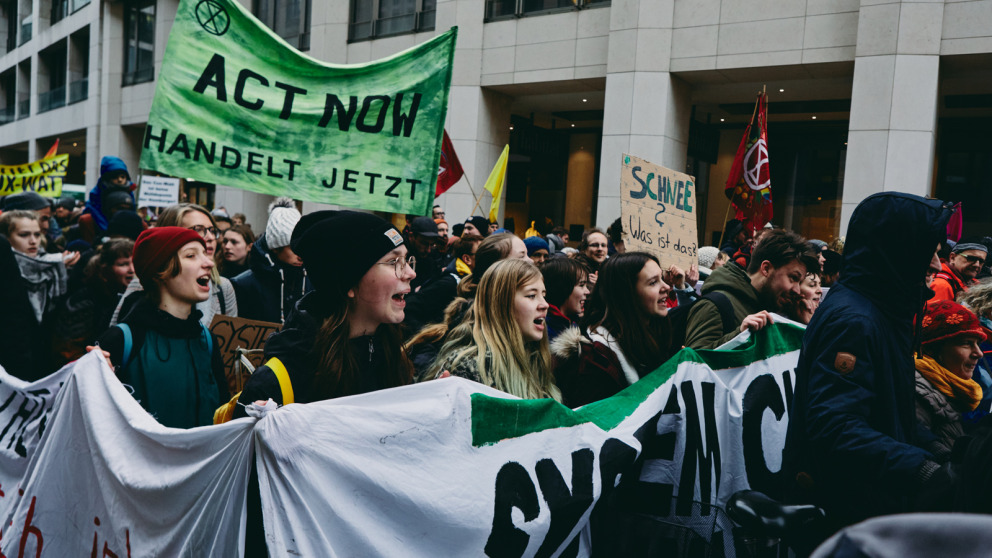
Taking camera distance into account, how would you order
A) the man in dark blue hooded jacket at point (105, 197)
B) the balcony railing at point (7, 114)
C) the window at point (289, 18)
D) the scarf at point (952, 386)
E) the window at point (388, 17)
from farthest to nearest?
the balcony railing at point (7, 114), the window at point (289, 18), the window at point (388, 17), the man in dark blue hooded jacket at point (105, 197), the scarf at point (952, 386)

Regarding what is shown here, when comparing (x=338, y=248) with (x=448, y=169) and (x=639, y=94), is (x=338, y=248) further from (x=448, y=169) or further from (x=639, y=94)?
(x=639, y=94)

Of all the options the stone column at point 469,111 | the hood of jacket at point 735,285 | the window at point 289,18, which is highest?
the window at point 289,18

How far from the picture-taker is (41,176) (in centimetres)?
1381

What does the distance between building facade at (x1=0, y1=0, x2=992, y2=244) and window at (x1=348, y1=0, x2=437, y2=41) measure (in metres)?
0.05

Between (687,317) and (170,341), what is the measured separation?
286cm

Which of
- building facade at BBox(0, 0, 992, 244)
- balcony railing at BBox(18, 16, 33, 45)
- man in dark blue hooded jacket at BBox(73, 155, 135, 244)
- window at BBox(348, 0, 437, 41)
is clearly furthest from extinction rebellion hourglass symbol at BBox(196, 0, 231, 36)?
balcony railing at BBox(18, 16, 33, 45)

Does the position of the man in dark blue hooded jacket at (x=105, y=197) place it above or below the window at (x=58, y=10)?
below

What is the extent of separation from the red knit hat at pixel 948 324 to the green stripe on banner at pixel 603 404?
0.73 m

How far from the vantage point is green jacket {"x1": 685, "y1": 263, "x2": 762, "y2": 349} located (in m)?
4.02

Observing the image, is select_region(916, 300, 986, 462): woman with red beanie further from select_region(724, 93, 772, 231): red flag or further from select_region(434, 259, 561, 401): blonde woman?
select_region(724, 93, 772, 231): red flag

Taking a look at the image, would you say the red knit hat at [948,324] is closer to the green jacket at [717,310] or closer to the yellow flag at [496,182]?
the green jacket at [717,310]

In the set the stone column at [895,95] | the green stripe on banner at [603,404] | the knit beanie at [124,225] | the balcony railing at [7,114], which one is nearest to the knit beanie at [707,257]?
the stone column at [895,95]

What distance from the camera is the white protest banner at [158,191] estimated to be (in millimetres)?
12789

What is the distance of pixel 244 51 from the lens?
4082 millimetres
